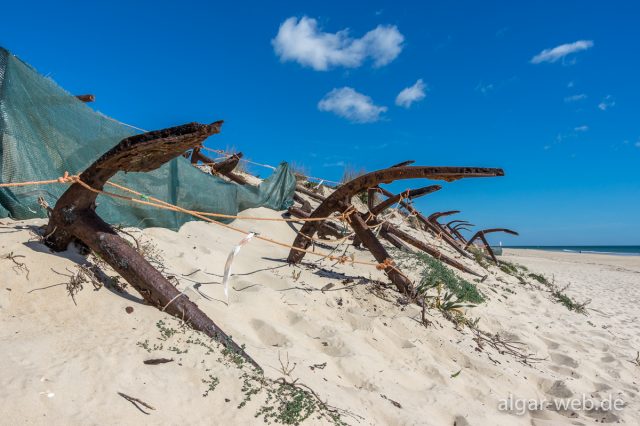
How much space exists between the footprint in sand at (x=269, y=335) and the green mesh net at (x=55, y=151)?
7.50 feet

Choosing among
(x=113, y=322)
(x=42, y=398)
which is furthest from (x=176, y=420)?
(x=113, y=322)

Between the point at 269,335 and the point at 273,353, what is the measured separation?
1.02 feet

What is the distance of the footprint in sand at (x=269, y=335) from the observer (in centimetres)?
267

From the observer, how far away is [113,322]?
84.7 inches

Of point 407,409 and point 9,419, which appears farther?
point 407,409

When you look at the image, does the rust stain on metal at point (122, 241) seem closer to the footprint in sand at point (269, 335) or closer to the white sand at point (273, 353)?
the white sand at point (273, 353)

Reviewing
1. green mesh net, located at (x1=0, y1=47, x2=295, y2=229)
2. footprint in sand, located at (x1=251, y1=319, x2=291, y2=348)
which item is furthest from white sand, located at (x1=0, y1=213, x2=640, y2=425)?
green mesh net, located at (x1=0, y1=47, x2=295, y2=229)

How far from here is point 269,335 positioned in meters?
2.75

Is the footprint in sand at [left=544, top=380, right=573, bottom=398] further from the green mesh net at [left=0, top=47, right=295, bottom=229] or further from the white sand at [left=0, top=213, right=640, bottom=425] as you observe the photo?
the green mesh net at [left=0, top=47, right=295, bottom=229]

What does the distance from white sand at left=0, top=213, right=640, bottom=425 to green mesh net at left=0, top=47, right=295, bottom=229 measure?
0.33 m

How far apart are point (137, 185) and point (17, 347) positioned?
3318 mm

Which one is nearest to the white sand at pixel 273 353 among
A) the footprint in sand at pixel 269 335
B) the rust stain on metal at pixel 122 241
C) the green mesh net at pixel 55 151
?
the footprint in sand at pixel 269 335

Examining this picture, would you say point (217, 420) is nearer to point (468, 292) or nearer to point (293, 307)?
point (293, 307)

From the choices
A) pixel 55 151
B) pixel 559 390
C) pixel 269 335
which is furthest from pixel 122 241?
pixel 559 390
